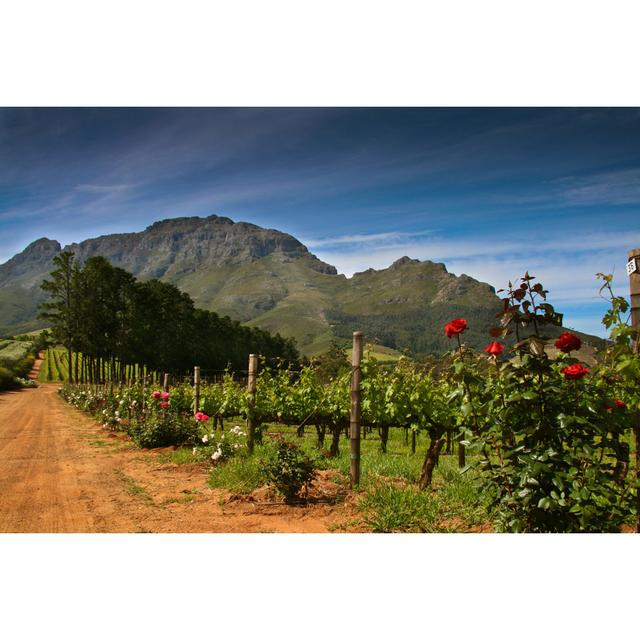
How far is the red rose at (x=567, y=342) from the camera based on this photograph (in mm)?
Answer: 3480

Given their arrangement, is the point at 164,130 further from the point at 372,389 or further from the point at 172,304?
the point at 172,304

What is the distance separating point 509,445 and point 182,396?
11245mm

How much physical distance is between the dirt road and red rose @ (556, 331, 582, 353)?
2.49 m

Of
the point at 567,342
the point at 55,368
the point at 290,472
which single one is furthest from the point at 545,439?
the point at 55,368

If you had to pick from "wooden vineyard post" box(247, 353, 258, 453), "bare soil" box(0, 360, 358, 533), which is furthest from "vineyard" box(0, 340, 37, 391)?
"wooden vineyard post" box(247, 353, 258, 453)

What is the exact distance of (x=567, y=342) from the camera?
137 inches

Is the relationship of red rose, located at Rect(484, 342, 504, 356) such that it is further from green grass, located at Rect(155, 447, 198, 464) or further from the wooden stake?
green grass, located at Rect(155, 447, 198, 464)

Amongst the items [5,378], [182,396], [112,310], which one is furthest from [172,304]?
[182,396]

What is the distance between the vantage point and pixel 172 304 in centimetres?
4347

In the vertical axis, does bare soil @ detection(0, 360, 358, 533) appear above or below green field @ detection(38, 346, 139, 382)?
above

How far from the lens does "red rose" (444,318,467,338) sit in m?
3.81

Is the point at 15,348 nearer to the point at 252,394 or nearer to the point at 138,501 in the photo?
the point at 252,394

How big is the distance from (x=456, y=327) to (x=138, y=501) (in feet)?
13.2

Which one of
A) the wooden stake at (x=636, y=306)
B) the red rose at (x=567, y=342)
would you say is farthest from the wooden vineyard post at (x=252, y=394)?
the wooden stake at (x=636, y=306)
